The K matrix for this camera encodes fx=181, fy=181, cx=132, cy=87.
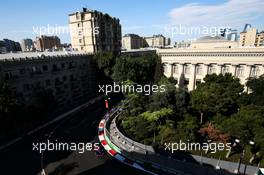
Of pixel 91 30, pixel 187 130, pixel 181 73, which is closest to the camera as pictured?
pixel 187 130

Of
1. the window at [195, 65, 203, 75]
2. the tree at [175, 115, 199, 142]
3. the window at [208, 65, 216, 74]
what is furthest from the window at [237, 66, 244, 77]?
the tree at [175, 115, 199, 142]

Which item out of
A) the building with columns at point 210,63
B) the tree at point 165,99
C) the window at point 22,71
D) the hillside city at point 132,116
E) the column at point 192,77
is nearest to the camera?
the hillside city at point 132,116

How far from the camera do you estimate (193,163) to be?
26.8 m

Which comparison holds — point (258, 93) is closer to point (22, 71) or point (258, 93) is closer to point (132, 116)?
point (132, 116)

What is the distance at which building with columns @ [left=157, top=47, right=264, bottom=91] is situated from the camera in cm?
4794

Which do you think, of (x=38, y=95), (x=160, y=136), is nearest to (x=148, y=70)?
(x=160, y=136)

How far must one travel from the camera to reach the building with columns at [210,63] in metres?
47.9

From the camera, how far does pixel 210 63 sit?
5447cm

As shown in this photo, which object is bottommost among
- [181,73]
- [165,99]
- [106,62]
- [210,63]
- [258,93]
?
[165,99]

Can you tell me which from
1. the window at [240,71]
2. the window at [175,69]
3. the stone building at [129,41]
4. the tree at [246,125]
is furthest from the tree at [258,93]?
the stone building at [129,41]

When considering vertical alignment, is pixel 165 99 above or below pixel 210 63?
below

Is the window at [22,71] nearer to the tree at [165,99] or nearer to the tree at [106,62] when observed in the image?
the tree at [106,62]

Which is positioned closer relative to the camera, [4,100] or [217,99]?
[4,100]

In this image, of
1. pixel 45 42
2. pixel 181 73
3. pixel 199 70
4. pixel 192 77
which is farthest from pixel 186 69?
pixel 45 42
